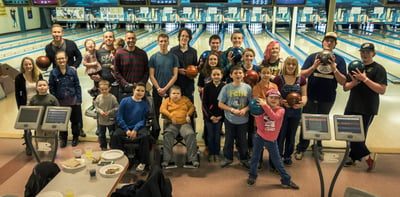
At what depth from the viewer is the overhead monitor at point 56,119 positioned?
2.55 m

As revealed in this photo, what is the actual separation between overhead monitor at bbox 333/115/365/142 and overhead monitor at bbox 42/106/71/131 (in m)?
2.06

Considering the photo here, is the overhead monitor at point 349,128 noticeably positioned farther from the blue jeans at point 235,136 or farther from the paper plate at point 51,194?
the paper plate at point 51,194

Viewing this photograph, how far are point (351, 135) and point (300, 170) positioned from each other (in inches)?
34.3

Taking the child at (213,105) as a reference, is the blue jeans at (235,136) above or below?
below

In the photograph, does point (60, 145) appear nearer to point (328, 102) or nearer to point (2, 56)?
point (328, 102)

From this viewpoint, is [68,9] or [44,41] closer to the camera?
[44,41]

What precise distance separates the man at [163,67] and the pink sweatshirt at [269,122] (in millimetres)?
1096

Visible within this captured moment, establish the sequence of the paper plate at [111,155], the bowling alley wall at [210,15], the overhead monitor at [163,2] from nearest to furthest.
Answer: the paper plate at [111,155], the overhead monitor at [163,2], the bowling alley wall at [210,15]

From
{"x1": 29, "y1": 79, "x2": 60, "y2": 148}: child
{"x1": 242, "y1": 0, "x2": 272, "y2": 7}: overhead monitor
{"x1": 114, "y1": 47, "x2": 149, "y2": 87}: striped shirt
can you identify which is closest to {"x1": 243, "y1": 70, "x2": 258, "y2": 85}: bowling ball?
{"x1": 114, "y1": 47, "x2": 149, "y2": 87}: striped shirt

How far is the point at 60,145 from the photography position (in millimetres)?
3559

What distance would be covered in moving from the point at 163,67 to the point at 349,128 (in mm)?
1836

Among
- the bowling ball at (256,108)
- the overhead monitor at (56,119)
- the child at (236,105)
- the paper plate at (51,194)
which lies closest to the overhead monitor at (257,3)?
the child at (236,105)

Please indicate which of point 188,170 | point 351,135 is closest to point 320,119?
point 351,135

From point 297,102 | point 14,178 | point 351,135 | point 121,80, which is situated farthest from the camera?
point 121,80
